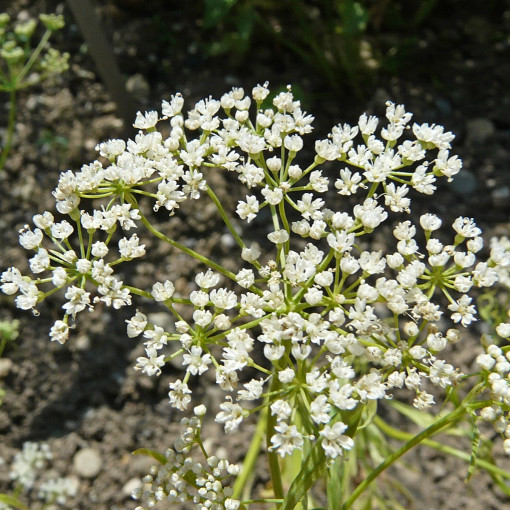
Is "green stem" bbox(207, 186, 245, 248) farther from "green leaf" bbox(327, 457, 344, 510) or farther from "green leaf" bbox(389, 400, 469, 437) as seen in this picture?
"green leaf" bbox(389, 400, 469, 437)

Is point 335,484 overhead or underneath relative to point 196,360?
underneath

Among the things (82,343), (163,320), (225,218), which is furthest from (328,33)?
(225,218)

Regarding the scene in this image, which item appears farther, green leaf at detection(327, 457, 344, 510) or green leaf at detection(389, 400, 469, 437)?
green leaf at detection(389, 400, 469, 437)

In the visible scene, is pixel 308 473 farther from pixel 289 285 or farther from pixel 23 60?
pixel 23 60

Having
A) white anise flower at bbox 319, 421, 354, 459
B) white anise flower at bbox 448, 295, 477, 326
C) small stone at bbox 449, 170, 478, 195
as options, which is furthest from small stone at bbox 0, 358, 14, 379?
small stone at bbox 449, 170, 478, 195

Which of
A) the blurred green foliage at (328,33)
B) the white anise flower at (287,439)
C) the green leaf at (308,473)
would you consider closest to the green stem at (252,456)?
the green leaf at (308,473)

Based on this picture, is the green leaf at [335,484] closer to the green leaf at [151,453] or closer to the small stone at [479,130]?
the green leaf at [151,453]
